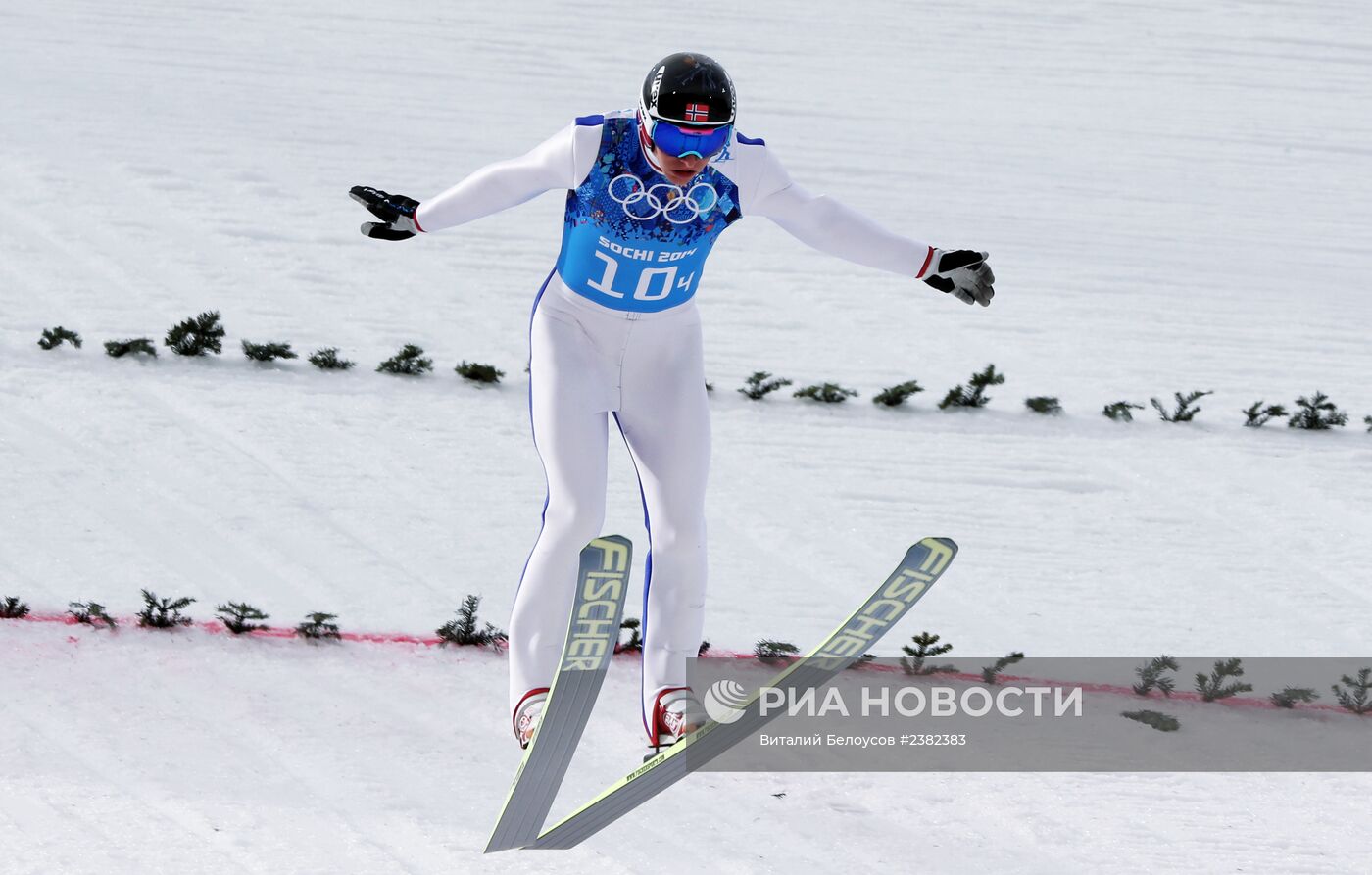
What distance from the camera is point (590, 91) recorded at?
54.6ft

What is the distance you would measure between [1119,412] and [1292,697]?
329 centimetres

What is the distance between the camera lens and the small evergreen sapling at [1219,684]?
6.94 m

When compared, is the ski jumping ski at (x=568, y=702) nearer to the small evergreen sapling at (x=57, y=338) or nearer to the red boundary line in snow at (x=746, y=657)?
the red boundary line in snow at (x=746, y=657)

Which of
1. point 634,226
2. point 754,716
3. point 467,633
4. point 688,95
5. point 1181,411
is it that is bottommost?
point 754,716

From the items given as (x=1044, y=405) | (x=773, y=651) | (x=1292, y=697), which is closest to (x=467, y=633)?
(x=773, y=651)

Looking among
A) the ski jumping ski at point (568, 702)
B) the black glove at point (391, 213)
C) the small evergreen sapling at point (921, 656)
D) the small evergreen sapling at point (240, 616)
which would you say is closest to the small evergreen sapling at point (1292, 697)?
the small evergreen sapling at point (921, 656)

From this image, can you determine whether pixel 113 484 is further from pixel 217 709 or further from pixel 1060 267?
pixel 1060 267

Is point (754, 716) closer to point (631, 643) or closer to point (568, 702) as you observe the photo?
point (568, 702)

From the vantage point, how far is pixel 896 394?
32.4ft

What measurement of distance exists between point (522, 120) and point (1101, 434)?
7.64 metres

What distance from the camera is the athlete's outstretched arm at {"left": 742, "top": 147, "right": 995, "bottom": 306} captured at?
5570 millimetres

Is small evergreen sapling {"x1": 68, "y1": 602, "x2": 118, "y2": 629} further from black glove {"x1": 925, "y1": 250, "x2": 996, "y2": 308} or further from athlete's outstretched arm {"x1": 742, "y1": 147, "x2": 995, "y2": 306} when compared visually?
black glove {"x1": 925, "y1": 250, "x2": 996, "y2": 308}

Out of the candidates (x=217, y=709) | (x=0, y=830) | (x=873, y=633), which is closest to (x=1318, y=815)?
(x=873, y=633)

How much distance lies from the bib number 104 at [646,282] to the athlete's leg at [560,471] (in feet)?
0.58
